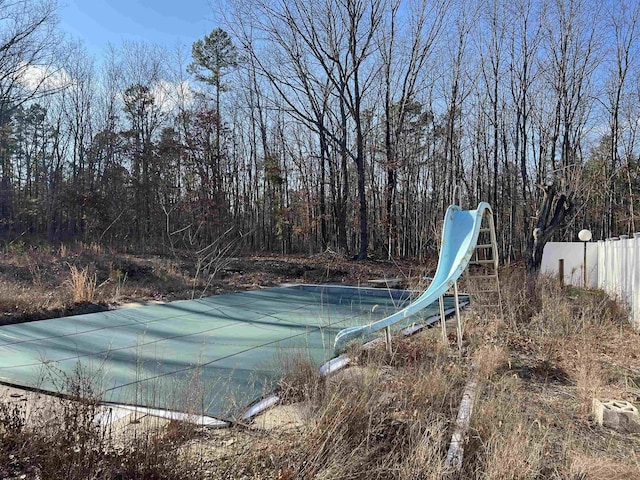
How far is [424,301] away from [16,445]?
280cm

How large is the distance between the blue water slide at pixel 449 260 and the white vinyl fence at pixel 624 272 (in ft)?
6.77

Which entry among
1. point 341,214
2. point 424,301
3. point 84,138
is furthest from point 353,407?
point 84,138

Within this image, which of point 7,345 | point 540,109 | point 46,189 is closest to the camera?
point 7,345

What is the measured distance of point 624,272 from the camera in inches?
237

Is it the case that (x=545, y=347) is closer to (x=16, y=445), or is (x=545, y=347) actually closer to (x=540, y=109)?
(x=16, y=445)

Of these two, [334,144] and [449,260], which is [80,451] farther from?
[334,144]

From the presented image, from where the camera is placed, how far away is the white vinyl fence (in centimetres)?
525

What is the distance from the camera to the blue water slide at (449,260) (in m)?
3.58

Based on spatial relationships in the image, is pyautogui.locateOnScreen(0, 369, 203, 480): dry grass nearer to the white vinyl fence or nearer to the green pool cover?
the green pool cover

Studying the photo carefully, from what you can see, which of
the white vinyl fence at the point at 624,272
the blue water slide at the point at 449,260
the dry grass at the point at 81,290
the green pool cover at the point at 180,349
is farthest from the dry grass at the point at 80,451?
the white vinyl fence at the point at 624,272

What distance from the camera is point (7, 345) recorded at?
4.03 m

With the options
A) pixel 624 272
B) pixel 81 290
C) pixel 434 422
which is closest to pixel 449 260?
pixel 434 422

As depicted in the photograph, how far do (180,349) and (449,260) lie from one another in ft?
8.34

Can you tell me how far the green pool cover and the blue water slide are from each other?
0.84ft
